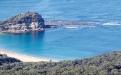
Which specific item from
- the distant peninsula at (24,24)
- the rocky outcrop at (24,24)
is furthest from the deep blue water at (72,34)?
the rocky outcrop at (24,24)

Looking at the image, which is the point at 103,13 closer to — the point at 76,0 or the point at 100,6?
the point at 100,6

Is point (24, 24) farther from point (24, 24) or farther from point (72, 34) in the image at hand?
point (72, 34)

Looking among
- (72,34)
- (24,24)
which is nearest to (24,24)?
(24,24)

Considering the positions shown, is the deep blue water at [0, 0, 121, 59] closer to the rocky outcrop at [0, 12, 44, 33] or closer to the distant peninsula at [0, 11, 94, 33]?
the distant peninsula at [0, 11, 94, 33]

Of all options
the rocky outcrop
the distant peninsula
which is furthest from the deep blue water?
the rocky outcrop

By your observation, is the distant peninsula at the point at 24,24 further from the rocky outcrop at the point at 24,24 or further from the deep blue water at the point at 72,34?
the deep blue water at the point at 72,34

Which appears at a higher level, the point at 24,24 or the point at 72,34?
the point at 24,24
